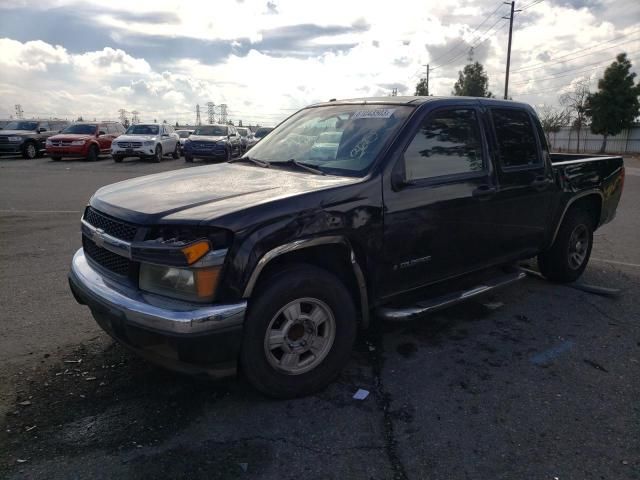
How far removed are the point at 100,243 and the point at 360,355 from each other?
2014 millimetres

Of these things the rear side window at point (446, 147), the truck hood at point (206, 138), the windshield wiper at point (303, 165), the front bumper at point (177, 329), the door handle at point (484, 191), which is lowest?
the front bumper at point (177, 329)

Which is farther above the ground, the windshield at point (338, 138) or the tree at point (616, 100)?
the tree at point (616, 100)

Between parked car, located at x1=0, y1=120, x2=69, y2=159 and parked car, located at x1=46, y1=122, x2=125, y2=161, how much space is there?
1782 mm

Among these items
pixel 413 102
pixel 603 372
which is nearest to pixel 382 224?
pixel 413 102

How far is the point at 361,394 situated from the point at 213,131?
22.4 meters

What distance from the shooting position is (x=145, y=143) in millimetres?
22672

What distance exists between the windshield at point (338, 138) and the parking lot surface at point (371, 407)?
148 centimetres

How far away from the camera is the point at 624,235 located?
814 cm

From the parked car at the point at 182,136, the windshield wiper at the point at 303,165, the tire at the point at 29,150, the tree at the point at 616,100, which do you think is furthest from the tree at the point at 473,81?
the windshield wiper at the point at 303,165

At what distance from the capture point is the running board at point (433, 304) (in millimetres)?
3561

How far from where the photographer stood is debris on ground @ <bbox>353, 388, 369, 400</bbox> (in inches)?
127

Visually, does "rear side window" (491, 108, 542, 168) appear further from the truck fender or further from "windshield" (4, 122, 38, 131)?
"windshield" (4, 122, 38, 131)

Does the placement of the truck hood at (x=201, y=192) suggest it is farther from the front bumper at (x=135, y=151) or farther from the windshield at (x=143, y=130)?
the windshield at (x=143, y=130)

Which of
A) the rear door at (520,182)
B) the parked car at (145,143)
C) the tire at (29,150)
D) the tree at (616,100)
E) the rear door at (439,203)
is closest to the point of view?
the rear door at (439,203)
